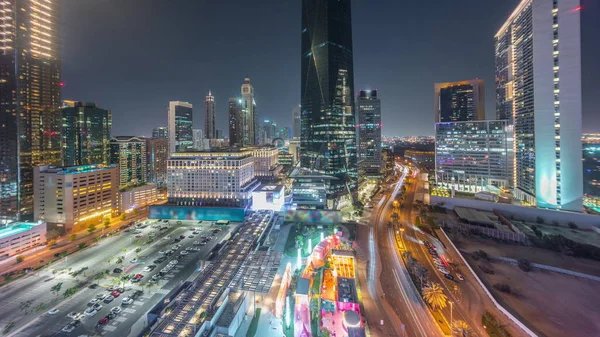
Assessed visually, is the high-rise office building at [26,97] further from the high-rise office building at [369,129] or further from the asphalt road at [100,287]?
the high-rise office building at [369,129]

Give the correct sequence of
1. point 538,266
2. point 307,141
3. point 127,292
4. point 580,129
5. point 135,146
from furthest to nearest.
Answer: point 135,146 < point 307,141 < point 580,129 < point 538,266 < point 127,292

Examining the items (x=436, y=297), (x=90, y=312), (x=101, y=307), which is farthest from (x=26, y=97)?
(x=436, y=297)

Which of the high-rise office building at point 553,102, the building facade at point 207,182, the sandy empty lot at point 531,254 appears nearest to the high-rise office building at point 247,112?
the building facade at point 207,182

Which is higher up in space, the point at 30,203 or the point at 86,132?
the point at 86,132

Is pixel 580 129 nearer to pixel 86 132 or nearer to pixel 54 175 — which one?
pixel 54 175

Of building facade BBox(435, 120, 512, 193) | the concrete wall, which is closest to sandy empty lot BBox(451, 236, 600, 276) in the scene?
the concrete wall

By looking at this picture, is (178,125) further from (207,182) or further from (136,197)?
(207,182)

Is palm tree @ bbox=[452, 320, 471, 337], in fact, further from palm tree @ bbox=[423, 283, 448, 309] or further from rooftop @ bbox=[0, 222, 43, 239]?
rooftop @ bbox=[0, 222, 43, 239]

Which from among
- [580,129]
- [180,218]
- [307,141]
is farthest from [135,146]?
[580,129]
